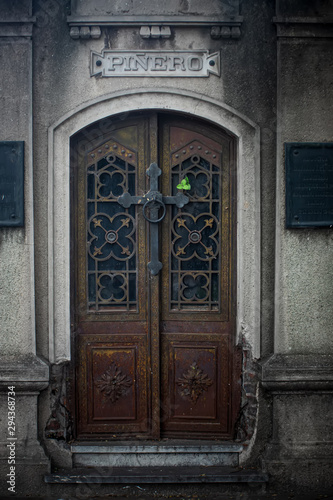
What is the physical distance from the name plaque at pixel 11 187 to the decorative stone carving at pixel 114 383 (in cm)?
153

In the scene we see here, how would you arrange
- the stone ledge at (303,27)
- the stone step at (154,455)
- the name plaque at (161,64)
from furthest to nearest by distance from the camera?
the stone step at (154,455) < the name plaque at (161,64) < the stone ledge at (303,27)

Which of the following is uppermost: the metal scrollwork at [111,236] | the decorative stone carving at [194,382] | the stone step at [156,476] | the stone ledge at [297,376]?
the metal scrollwork at [111,236]

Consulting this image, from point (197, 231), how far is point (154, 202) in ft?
1.51

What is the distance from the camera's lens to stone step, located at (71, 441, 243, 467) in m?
4.30

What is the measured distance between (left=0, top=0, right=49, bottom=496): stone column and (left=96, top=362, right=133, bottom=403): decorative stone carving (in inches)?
21.2

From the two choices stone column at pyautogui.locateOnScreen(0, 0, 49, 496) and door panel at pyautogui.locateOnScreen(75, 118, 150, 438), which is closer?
stone column at pyautogui.locateOnScreen(0, 0, 49, 496)

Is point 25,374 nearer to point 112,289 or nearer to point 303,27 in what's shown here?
point 112,289

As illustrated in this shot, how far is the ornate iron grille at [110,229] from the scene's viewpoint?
14.4ft

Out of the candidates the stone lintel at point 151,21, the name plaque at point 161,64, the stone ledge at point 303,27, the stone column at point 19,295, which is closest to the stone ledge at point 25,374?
the stone column at point 19,295

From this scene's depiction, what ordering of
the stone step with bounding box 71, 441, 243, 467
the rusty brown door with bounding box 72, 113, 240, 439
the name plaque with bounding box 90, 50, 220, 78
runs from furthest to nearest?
1. the rusty brown door with bounding box 72, 113, 240, 439
2. the stone step with bounding box 71, 441, 243, 467
3. the name plaque with bounding box 90, 50, 220, 78

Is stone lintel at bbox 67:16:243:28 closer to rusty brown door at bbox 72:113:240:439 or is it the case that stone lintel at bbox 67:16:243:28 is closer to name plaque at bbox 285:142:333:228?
rusty brown door at bbox 72:113:240:439

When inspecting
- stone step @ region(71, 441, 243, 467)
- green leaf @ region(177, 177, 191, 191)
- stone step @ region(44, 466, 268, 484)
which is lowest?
stone step @ region(44, 466, 268, 484)

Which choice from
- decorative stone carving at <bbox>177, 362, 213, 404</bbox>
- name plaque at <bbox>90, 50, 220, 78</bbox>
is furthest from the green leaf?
decorative stone carving at <bbox>177, 362, 213, 404</bbox>

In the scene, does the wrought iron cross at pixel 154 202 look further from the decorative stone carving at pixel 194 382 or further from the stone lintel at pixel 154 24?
the stone lintel at pixel 154 24
